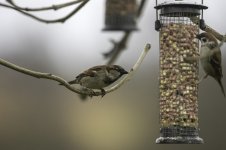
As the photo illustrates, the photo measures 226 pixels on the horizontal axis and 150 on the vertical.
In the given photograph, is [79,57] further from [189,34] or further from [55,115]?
[189,34]

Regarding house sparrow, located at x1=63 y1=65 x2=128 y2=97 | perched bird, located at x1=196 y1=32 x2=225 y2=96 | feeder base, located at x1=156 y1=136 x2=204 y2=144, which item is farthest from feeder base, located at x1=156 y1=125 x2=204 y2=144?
house sparrow, located at x1=63 y1=65 x2=128 y2=97

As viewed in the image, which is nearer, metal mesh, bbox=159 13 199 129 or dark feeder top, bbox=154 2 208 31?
dark feeder top, bbox=154 2 208 31

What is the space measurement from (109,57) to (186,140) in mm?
2591

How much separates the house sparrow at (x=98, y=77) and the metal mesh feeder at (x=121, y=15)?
7.53 feet

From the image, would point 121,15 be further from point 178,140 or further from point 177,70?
point 177,70

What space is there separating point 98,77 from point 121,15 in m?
2.70

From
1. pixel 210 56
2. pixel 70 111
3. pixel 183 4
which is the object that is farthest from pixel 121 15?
pixel 70 111

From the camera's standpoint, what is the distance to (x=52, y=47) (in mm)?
15000

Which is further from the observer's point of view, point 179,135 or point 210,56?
point 210,56

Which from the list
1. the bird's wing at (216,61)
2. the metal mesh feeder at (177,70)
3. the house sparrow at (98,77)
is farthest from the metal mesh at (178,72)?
the house sparrow at (98,77)

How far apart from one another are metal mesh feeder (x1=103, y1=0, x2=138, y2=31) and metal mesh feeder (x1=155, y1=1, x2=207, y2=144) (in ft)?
7.99

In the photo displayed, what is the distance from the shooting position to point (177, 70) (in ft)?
22.6

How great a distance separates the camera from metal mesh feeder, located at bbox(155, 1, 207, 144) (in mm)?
6844

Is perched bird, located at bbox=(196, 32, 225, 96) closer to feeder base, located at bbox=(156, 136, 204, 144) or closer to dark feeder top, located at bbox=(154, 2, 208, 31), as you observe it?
dark feeder top, located at bbox=(154, 2, 208, 31)
